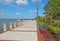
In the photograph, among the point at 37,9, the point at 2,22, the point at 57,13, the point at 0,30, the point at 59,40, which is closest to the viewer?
the point at 59,40

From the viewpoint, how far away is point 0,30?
18.6 meters

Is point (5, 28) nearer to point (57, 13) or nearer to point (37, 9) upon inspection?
point (57, 13)

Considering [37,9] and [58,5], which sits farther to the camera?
[37,9]

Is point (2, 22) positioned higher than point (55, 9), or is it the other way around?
point (55, 9)

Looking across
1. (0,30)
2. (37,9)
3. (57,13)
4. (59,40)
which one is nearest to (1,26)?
(0,30)

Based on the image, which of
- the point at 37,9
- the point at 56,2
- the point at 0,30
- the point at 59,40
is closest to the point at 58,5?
the point at 56,2

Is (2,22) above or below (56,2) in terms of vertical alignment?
below

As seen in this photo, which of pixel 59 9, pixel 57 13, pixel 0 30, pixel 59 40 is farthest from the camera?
pixel 0 30

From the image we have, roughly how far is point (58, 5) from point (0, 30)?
22.7ft

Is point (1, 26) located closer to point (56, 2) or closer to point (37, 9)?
point (56, 2)

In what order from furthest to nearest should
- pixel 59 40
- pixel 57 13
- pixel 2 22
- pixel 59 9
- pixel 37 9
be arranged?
pixel 37 9
pixel 2 22
pixel 57 13
pixel 59 9
pixel 59 40

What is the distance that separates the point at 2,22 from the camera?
2030cm

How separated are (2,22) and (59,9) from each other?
8022 millimetres

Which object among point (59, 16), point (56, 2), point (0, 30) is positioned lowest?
point (0, 30)
